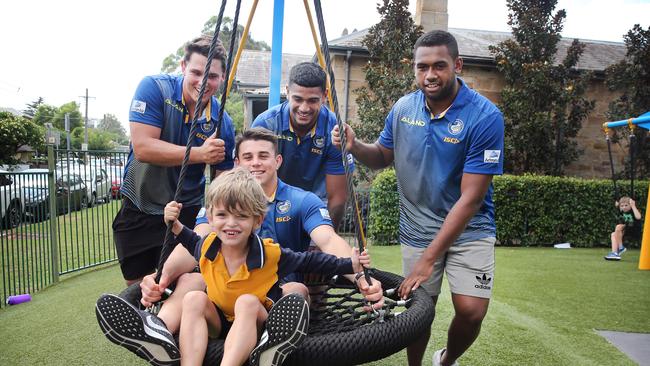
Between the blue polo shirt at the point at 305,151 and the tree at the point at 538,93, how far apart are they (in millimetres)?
7343

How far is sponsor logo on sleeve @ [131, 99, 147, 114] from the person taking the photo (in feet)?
8.07

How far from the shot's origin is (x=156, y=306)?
192cm

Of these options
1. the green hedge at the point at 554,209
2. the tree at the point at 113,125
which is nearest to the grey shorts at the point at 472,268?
the green hedge at the point at 554,209

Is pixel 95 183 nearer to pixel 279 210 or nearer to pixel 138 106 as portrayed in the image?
pixel 138 106

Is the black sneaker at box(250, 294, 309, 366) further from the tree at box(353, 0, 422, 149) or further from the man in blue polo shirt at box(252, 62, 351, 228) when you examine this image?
the tree at box(353, 0, 422, 149)

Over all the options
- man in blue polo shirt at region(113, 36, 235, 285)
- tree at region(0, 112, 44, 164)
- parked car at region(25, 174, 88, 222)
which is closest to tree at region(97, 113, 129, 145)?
tree at region(0, 112, 44, 164)

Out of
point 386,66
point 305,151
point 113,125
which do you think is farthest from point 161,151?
point 113,125

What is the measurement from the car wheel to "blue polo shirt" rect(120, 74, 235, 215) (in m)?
2.51

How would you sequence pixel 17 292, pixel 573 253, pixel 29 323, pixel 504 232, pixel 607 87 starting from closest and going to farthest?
1. pixel 29 323
2. pixel 17 292
3. pixel 573 253
4. pixel 504 232
5. pixel 607 87

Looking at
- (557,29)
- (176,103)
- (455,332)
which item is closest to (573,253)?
(557,29)

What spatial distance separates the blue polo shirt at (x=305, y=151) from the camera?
9.02ft

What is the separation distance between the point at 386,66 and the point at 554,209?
4165mm

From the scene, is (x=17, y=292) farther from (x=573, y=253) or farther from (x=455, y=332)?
(x=573, y=253)

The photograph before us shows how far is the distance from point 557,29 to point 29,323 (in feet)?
32.8
